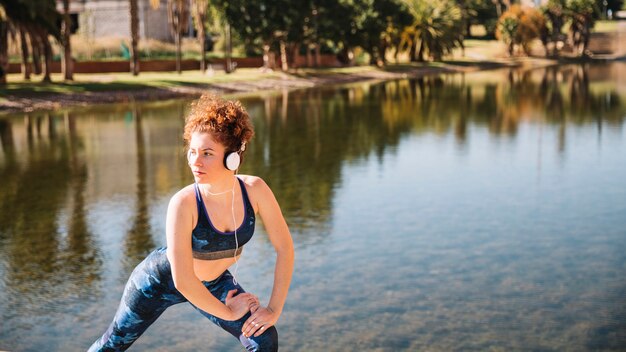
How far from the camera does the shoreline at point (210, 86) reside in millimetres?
31688

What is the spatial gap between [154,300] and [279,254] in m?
0.61

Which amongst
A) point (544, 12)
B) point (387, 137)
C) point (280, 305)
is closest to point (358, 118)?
point (387, 137)

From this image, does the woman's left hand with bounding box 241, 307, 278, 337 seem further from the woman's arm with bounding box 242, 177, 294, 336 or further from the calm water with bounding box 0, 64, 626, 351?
the calm water with bounding box 0, 64, 626, 351

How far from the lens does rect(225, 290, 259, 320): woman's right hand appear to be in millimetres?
3885

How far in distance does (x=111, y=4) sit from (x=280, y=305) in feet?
227

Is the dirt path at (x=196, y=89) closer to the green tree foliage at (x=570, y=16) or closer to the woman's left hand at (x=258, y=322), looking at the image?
the woman's left hand at (x=258, y=322)

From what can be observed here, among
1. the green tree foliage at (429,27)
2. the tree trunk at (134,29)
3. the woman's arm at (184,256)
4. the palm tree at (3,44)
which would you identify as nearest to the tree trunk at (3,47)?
the palm tree at (3,44)

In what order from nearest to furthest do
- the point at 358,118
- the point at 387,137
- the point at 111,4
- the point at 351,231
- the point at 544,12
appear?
the point at 351,231 → the point at 387,137 → the point at 358,118 → the point at 111,4 → the point at 544,12

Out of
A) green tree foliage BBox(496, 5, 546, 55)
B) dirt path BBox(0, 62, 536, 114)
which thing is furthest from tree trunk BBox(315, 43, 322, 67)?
green tree foliage BBox(496, 5, 546, 55)

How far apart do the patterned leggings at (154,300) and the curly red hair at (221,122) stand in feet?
1.95

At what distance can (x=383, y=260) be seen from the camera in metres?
9.08

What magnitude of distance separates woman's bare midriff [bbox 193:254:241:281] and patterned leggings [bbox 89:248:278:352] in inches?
1.7

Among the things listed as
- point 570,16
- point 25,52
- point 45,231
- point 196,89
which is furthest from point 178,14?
point 570,16

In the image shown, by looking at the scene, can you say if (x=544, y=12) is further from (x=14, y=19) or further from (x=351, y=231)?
(x=351, y=231)
